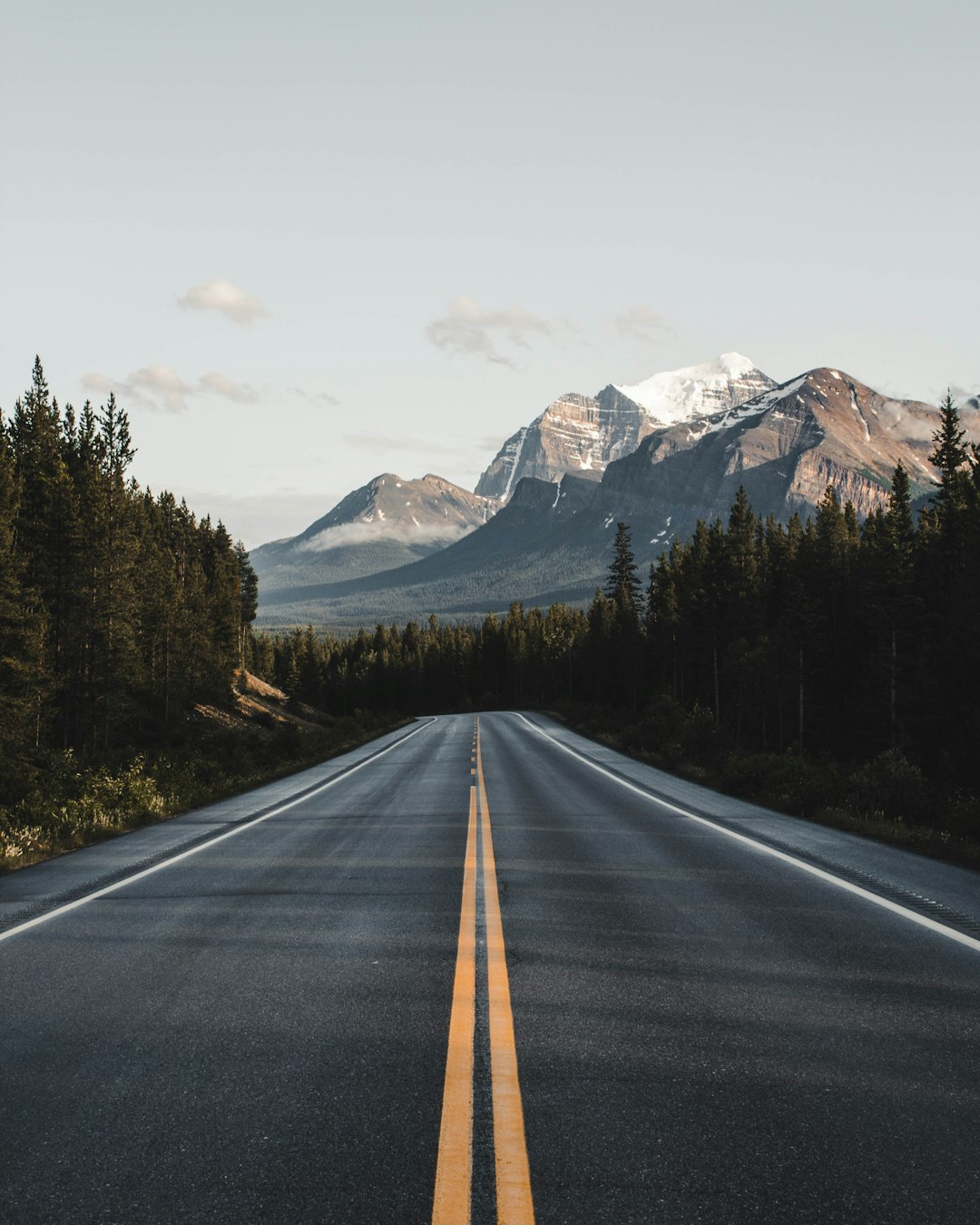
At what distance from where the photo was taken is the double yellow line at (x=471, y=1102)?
295cm

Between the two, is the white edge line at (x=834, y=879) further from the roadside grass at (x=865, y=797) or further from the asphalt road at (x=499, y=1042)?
the roadside grass at (x=865, y=797)

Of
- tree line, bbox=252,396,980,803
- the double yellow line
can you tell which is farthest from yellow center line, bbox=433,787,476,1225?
tree line, bbox=252,396,980,803

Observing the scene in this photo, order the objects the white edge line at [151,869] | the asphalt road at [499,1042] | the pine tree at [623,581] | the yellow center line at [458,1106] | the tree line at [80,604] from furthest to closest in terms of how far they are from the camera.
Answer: the pine tree at [623,581], the tree line at [80,604], the white edge line at [151,869], the asphalt road at [499,1042], the yellow center line at [458,1106]

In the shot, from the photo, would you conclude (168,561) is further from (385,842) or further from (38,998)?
(38,998)

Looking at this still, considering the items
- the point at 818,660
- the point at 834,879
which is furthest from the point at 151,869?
the point at 818,660

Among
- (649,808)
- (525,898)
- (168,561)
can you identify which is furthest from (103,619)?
(525,898)

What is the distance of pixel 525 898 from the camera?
26.2ft

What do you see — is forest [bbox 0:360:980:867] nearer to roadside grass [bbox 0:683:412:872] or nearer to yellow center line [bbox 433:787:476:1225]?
roadside grass [bbox 0:683:412:872]

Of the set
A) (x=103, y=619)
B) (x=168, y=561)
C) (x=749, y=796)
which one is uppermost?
(x=168, y=561)

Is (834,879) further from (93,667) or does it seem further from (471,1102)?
(93,667)

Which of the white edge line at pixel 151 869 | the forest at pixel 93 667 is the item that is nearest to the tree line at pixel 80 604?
the forest at pixel 93 667

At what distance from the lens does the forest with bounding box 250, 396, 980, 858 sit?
1811 centimetres

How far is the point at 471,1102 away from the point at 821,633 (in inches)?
2227

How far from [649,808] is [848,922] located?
28.3 feet
